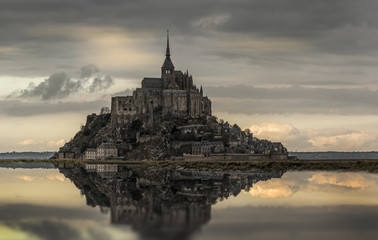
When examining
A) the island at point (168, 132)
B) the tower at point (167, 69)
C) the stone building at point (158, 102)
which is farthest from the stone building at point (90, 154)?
the tower at point (167, 69)

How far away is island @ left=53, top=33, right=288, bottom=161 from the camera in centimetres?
12950

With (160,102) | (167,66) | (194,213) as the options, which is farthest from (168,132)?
(194,213)

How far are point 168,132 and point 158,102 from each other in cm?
1185

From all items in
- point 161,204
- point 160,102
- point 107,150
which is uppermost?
point 160,102

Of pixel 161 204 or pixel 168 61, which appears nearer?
pixel 161 204

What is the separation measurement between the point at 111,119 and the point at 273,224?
399 feet

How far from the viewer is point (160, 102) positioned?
145 metres

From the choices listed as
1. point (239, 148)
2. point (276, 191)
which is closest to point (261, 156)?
point (239, 148)

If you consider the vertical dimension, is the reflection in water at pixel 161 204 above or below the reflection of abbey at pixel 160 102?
below

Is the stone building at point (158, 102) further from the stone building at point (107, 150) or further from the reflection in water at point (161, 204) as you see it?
the reflection in water at point (161, 204)

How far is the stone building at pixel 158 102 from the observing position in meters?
143

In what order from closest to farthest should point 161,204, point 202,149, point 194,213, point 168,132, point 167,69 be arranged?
point 194,213 → point 161,204 → point 202,149 → point 168,132 → point 167,69

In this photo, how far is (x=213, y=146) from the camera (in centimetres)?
12681

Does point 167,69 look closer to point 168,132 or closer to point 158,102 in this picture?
point 158,102
